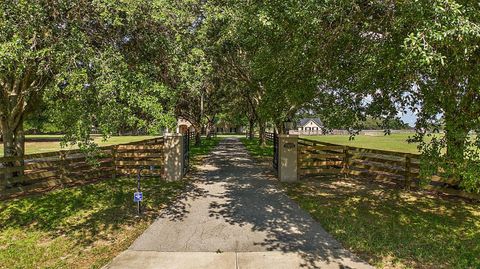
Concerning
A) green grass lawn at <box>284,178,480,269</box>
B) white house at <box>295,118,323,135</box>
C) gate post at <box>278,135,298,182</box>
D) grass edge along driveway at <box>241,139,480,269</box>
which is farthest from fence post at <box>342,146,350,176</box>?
white house at <box>295,118,323,135</box>

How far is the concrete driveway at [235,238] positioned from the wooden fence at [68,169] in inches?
128

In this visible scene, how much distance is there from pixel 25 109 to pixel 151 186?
538 centimetres

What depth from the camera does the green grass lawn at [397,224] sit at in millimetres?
5652

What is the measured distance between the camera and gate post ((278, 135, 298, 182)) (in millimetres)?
12812

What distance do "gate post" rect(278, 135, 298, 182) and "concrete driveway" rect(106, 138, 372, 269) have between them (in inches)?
104

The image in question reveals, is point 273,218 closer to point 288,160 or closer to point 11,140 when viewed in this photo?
point 288,160

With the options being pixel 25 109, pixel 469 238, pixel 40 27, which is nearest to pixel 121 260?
pixel 40 27

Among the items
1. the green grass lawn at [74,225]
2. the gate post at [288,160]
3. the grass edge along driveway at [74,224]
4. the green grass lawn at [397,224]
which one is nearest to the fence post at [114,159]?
the grass edge along driveway at [74,224]

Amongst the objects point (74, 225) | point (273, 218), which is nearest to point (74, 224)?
point (74, 225)

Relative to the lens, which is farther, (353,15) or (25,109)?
(25,109)

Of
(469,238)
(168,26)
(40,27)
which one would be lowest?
(469,238)

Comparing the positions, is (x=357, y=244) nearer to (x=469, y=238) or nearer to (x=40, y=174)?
(x=469, y=238)

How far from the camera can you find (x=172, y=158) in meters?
12.6

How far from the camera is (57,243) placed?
6258 millimetres
